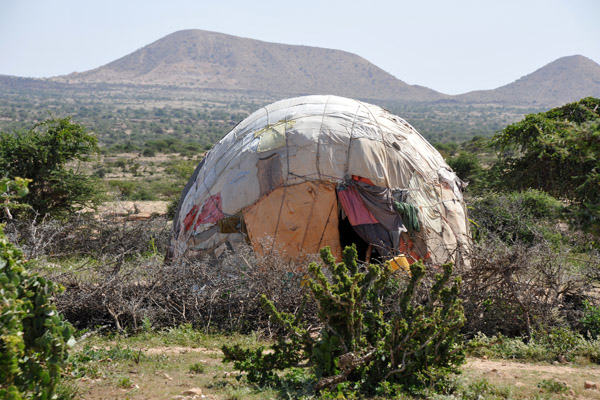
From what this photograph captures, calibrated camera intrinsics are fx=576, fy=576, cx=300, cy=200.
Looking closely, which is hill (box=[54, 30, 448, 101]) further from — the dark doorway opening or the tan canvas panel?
the tan canvas panel

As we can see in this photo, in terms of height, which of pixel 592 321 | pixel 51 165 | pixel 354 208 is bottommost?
pixel 592 321

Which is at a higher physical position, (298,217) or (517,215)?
(298,217)

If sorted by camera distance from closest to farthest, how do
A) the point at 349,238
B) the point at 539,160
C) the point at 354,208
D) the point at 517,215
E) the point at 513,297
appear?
1. the point at 513,297
2. the point at 354,208
3. the point at 349,238
4. the point at 517,215
5. the point at 539,160

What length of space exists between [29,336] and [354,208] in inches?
191

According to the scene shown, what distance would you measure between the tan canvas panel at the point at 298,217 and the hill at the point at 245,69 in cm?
13011

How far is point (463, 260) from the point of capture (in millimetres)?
7652

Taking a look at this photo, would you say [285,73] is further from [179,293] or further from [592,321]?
[592,321]

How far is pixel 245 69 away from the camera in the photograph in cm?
15150

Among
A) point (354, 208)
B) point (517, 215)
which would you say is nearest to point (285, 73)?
point (517, 215)

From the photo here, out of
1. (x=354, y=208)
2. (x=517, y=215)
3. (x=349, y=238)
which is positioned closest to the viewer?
(x=354, y=208)

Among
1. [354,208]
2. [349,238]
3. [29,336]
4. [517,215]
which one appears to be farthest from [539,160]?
[29,336]

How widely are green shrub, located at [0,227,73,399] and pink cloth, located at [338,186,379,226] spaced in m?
4.57

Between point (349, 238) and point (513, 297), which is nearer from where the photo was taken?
point (513, 297)

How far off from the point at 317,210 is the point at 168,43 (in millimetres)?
166517
